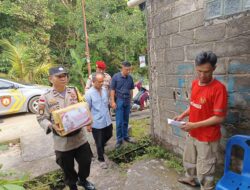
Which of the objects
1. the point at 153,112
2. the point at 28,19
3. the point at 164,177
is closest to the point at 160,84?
the point at 153,112

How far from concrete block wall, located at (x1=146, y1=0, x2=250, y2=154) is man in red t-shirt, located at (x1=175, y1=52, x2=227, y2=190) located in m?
0.33

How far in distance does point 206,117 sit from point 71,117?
59.5 inches

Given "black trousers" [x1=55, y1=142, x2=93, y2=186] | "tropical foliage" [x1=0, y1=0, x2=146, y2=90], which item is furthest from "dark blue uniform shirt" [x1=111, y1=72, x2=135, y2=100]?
"tropical foliage" [x1=0, y1=0, x2=146, y2=90]

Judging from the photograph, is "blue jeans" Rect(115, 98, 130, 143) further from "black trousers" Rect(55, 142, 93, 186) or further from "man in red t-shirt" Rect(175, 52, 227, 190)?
"man in red t-shirt" Rect(175, 52, 227, 190)

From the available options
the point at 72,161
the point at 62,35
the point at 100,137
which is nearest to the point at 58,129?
the point at 72,161

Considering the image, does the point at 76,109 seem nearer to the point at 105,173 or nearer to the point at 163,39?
the point at 105,173

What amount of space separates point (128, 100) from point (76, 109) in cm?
225

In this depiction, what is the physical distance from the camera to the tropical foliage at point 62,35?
11.1m

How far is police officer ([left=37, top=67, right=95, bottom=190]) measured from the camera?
2.88m

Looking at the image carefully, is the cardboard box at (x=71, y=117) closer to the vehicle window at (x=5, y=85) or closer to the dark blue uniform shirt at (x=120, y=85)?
the dark blue uniform shirt at (x=120, y=85)

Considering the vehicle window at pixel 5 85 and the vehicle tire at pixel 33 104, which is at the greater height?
the vehicle window at pixel 5 85

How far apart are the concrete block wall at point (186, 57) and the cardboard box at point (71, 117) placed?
1.55 m

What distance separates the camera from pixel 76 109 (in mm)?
2785

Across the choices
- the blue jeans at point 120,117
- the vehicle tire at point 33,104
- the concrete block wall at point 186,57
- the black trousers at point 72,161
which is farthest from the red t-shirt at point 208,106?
the vehicle tire at point 33,104
